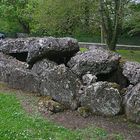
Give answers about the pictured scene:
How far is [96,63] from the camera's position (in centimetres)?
1395

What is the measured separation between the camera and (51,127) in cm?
1096

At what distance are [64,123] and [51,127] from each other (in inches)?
24.0

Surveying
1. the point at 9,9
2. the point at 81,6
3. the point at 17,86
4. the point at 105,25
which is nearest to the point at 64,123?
the point at 17,86

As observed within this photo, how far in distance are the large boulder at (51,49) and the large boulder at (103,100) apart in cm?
332

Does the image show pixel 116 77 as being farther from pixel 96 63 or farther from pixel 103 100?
pixel 103 100

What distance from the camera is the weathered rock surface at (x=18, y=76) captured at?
14.2 metres

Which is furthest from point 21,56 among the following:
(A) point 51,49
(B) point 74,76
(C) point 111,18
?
(C) point 111,18

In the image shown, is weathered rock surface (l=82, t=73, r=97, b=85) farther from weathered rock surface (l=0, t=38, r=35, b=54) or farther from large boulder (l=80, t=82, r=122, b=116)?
weathered rock surface (l=0, t=38, r=35, b=54)

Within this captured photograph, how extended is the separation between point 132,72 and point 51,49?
10.6 feet

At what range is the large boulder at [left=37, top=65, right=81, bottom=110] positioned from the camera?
1280 centimetres

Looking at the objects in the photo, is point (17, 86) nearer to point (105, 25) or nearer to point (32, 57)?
point (32, 57)

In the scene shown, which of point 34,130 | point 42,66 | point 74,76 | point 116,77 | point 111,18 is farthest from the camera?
point 111,18

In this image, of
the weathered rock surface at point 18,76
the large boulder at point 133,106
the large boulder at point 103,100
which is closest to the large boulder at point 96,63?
the weathered rock surface at point 18,76

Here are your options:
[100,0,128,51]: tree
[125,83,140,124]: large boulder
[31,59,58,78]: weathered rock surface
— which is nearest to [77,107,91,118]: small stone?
[125,83,140,124]: large boulder
